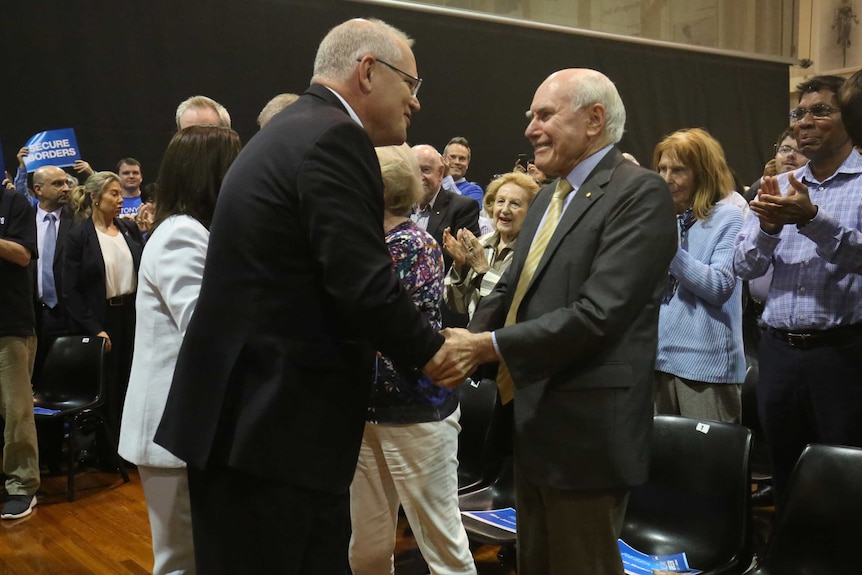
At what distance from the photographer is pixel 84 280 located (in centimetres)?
528

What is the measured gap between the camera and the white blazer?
210cm

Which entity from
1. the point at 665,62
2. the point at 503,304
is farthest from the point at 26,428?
the point at 665,62

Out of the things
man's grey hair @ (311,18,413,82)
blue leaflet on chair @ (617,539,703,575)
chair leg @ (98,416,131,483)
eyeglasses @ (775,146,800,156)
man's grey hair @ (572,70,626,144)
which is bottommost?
chair leg @ (98,416,131,483)

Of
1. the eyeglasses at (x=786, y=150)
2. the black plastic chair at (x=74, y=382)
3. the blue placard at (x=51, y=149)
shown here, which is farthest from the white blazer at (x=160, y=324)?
the blue placard at (x=51, y=149)

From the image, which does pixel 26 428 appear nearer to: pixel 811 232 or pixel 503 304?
pixel 503 304

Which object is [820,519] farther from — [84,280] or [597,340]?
[84,280]

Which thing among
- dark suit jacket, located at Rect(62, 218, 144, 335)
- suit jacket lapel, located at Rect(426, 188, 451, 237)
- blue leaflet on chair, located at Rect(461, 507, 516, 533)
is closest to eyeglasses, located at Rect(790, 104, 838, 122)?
blue leaflet on chair, located at Rect(461, 507, 516, 533)

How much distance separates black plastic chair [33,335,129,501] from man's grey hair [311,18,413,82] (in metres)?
3.54

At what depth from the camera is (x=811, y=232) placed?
8.05 feet

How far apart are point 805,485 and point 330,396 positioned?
1.36m

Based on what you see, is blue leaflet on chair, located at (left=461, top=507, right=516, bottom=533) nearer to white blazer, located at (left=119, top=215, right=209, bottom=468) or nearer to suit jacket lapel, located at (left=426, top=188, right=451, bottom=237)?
white blazer, located at (left=119, top=215, right=209, bottom=468)

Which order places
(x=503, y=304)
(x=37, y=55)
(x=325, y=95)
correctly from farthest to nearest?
(x=37, y=55)
(x=503, y=304)
(x=325, y=95)

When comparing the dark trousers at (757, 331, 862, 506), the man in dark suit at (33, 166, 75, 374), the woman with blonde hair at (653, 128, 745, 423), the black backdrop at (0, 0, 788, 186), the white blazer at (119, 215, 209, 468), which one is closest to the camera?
the white blazer at (119, 215, 209, 468)

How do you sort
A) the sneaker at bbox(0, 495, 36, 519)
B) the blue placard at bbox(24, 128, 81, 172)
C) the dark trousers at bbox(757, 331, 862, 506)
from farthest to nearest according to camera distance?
the blue placard at bbox(24, 128, 81, 172) → the sneaker at bbox(0, 495, 36, 519) → the dark trousers at bbox(757, 331, 862, 506)
